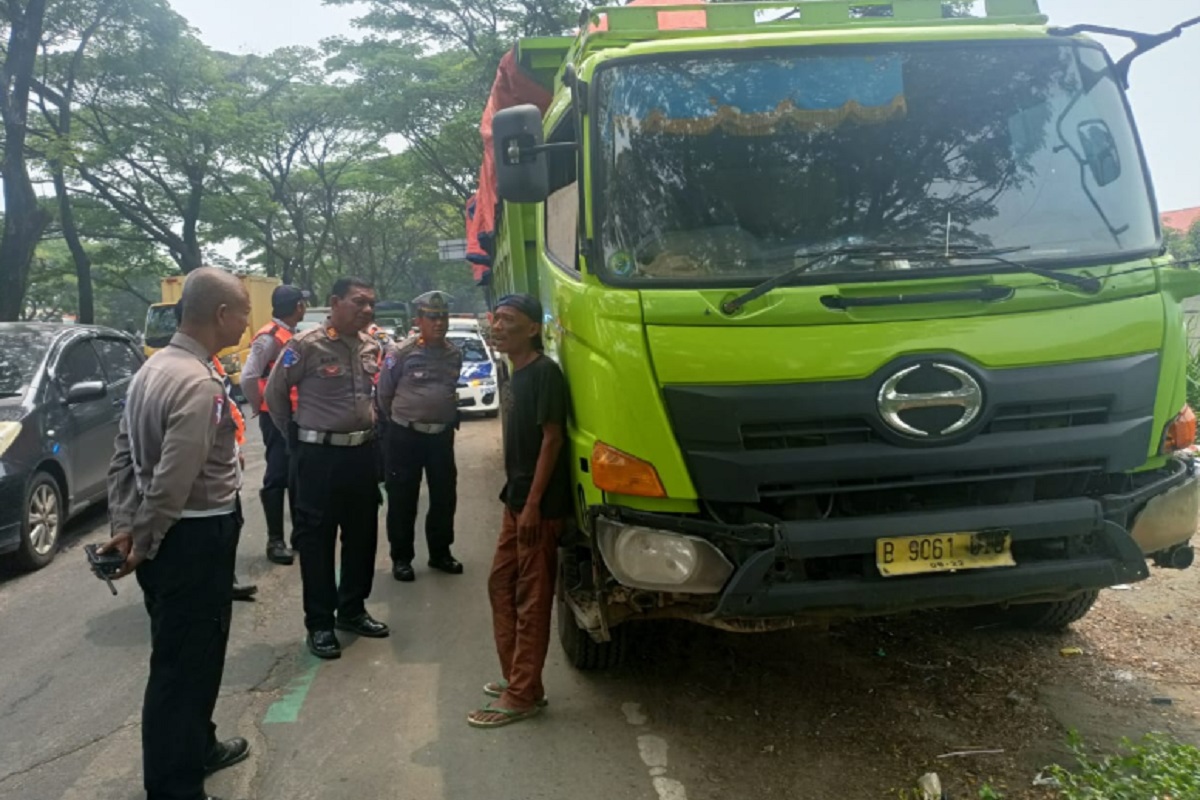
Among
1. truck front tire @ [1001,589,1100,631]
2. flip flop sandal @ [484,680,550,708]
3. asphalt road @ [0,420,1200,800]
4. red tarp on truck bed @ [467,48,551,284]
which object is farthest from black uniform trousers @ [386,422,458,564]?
truck front tire @ [1001,589,1100,631]

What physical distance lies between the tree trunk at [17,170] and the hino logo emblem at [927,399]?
1540 cm

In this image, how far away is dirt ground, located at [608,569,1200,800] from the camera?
3023 millimetres

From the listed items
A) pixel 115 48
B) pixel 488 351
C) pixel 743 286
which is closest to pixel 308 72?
pixel 115 48

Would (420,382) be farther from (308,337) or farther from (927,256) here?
(927,256)

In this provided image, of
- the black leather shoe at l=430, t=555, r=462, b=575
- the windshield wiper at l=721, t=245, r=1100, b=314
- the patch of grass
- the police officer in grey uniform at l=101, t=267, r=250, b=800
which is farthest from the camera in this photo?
the black leather shoe at l=430, t=555, r=462, b=575

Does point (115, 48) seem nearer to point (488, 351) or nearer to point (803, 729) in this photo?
point (488, 351)

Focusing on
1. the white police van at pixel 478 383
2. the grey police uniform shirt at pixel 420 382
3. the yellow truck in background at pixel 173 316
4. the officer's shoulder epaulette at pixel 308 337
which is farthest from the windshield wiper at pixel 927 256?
the yellow truck in background at pixel 173 316

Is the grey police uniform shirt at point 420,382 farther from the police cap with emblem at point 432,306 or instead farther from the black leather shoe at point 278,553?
the black leather shoe at point 278,553

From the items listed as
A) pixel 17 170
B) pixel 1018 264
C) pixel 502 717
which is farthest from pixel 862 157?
pixel 17 170

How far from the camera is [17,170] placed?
47.1ft

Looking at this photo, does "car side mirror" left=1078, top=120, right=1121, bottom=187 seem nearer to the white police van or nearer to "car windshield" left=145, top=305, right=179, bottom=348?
the white police van

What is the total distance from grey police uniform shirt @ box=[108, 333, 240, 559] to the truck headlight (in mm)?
1319

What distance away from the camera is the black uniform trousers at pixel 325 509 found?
Result: 4191mm

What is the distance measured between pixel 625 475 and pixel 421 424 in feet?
8.97
